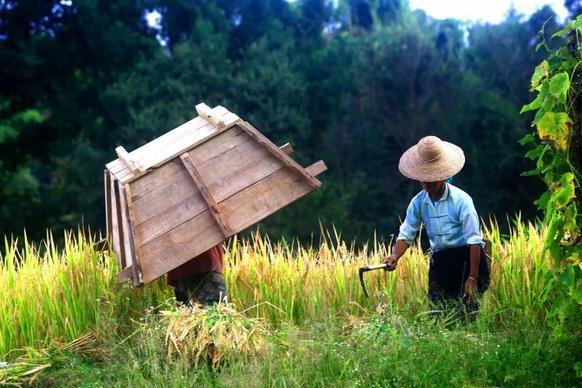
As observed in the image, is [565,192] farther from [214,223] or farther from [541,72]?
[214,223]

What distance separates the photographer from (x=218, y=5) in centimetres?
3127

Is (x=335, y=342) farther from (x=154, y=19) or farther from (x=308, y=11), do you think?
(x=308, y=11)

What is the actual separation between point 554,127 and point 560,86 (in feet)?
0.69

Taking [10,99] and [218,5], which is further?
[218,5]

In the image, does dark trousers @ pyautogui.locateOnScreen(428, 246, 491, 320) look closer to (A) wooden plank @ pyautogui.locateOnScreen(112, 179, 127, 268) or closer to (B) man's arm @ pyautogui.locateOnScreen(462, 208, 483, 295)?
(B) man's arm @ pyautogui.locateOnScreen(462, 208, 483, 295)

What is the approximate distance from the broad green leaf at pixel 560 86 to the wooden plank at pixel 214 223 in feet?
6.43

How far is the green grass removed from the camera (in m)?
5.04

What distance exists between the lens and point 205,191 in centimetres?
584

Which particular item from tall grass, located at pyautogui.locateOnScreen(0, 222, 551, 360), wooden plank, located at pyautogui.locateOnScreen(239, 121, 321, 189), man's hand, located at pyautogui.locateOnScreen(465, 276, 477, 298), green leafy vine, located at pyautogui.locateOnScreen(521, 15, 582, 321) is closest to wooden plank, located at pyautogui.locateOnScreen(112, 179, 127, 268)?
tall grass, located at pyautogui.locateOnScreen(0, 222, 551, 360)

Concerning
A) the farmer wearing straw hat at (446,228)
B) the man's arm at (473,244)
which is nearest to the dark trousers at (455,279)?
the farmer wearing straw hat at (446,228)

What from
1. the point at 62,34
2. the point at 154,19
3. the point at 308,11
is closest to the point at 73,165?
the point at 62,34

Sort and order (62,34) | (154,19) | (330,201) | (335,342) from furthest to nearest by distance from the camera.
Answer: (154,19) → (62,34) → (330,201) → (335,342)

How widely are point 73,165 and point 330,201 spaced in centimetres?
740

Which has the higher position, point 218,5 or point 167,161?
point 218,5
